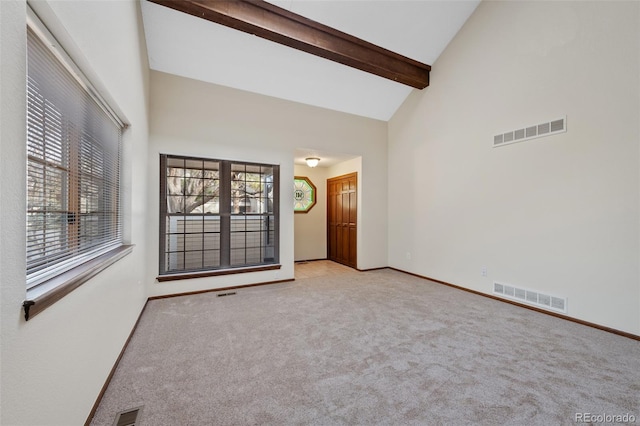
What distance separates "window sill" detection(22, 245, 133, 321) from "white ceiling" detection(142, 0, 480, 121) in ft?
10.2

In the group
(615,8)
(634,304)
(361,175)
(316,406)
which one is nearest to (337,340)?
(316,406)

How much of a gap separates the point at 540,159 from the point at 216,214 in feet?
15.1

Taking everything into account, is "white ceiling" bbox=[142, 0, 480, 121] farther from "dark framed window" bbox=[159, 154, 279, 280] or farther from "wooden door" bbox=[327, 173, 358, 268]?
"wooden door" bbox=[327, 173, 358, 268]

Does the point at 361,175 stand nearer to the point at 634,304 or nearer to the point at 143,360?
the point at 634,304

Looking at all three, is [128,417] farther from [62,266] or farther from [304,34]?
[304,34]

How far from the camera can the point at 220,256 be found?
4.26 meters

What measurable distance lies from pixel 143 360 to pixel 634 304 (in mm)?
4699

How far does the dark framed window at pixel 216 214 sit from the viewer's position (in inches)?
156

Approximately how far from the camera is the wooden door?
575cm

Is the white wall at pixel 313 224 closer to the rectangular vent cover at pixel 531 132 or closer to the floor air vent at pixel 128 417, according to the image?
the rectangular vent cover at pixel 531 132

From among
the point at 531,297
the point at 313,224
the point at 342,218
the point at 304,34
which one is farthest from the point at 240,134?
the point at 531,297

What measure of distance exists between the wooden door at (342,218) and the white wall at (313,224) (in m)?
0.13

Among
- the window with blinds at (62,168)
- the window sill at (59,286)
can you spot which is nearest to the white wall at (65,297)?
the window sill at (59,286)

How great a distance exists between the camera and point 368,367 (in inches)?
83.2
